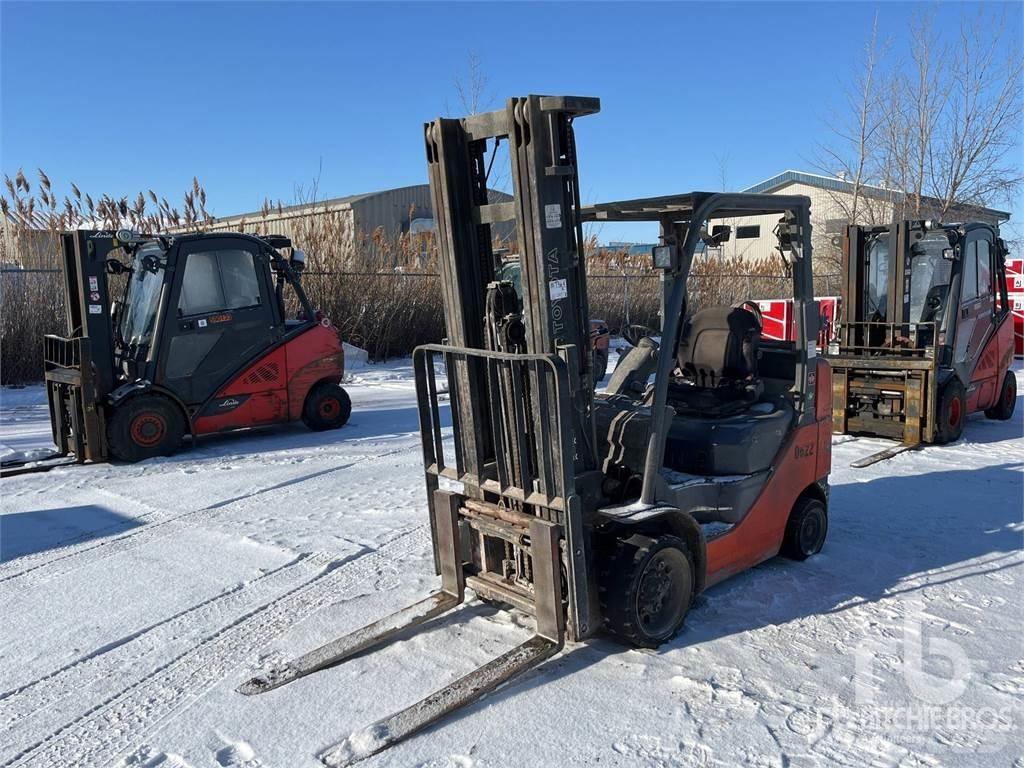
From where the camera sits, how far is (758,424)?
4824 millimetres

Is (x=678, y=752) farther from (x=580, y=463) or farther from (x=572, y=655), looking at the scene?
(x=580, y=463)

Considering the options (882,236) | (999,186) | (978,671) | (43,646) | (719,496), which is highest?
(999,186)

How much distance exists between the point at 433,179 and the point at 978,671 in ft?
11.5

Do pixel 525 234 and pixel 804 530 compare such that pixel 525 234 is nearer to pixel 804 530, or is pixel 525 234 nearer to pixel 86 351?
pixel 804 530

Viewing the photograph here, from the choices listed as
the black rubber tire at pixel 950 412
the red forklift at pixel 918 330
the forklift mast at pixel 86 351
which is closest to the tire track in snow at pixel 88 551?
the forklift mast at pixel 86 351

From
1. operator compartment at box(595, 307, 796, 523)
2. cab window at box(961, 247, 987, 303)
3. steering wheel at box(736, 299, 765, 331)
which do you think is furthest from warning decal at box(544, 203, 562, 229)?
cab window at box(961, 247, 987, 303)

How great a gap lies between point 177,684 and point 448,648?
1.27 meters

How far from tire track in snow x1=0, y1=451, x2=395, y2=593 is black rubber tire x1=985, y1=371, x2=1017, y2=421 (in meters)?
9.09

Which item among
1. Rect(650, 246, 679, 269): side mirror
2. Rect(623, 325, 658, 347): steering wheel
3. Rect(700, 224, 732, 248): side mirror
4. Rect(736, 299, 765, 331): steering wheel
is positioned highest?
Rect(700, 224, 732, 248): side mirror

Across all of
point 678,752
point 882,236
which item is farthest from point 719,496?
point 882,236

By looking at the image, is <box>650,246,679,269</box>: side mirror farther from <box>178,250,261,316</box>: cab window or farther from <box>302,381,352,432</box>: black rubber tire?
<box>302,381,352,432</box>: black rubber tire

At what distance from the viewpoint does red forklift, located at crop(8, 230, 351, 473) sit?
8430mm

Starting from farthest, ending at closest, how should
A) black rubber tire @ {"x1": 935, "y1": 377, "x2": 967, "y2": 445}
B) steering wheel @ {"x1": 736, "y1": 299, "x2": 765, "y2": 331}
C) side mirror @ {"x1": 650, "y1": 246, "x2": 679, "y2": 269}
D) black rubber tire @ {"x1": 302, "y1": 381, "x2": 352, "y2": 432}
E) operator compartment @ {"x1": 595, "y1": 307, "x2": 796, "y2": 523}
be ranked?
black rubber tire @ {"x1": 302, "y1": 381, "x2": 352, "y2": 432}, black rubber tire @ {"x1": 935, "y1": 377, "x2": 967, "y2": 445}, steering wheel @ {"x1": 736, "y1": 299, "x2": 765, "y2": 331}, operator compartment @ {"x1": 595, "y1": 307, "x2": 796, "y2": 523}, side mirror @ {"x1": 650, "y1": 246, "x2": 679, "y2": 269}

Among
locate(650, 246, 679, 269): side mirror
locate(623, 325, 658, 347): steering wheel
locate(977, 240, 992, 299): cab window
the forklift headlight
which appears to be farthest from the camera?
locate(977, 240, 992, 299): cab window
